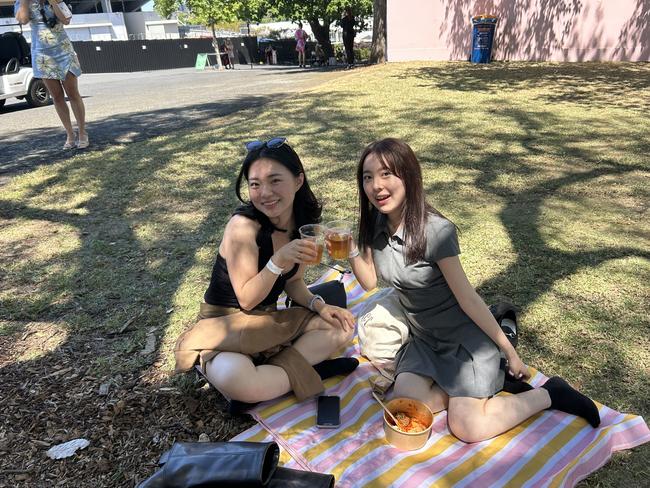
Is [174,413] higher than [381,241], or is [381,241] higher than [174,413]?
[381,241]

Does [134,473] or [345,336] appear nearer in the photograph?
[134,473]

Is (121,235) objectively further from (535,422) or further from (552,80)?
(552,80)

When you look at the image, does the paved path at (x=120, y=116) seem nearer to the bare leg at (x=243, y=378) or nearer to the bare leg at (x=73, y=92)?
the bare leg at (x=73, y=92)

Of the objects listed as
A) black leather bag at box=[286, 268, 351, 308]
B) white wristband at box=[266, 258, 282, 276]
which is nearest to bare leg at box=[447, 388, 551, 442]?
white wristband at box=[266, 258, 282, 276]

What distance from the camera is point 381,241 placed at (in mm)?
2451

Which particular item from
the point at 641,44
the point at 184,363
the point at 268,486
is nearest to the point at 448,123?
the point at 184,363

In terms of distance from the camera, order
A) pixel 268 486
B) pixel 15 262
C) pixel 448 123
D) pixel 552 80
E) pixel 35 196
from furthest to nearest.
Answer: pixel 552 80
pixel 448 123
pixel 35 196
pixel 15 262
pixel 268 486

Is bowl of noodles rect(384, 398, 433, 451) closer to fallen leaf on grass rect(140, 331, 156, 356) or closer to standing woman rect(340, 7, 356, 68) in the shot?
fallen leaf on grass rect(140, 331, 156, 356)

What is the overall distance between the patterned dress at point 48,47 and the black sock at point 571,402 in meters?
6.88

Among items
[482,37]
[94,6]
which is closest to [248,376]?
[482,37]

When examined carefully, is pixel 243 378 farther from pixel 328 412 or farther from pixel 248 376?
pixel 328 412

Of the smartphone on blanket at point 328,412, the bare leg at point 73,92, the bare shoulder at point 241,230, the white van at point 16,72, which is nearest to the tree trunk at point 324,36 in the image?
the white van at point 16,72

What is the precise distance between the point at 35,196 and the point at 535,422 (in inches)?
216

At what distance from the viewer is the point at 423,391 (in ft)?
7.62
